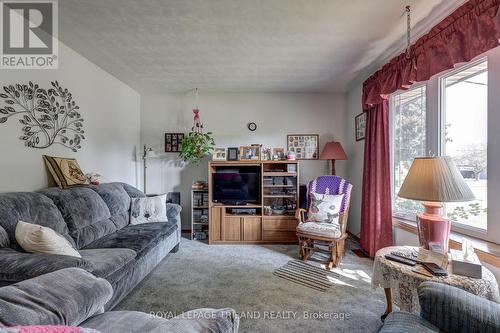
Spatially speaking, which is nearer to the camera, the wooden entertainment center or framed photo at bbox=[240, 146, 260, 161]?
the wooden entertainment center

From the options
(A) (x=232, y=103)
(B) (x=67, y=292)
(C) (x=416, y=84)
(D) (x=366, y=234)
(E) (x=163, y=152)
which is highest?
(A) (x=232, y=103)

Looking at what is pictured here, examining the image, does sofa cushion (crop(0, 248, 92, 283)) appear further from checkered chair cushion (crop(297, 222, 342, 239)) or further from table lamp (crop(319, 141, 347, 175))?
table lamp (crop(319, 141, 347, 175))

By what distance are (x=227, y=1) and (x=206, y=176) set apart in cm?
293

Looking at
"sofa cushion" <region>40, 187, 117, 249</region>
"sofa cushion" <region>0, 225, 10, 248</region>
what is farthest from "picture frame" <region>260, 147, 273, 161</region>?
"sofa cushion" <region>0, 225, 10, 248</region>

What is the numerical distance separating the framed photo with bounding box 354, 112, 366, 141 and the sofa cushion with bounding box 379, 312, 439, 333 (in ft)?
9.29

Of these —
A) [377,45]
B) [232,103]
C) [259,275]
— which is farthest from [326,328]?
[232,103]

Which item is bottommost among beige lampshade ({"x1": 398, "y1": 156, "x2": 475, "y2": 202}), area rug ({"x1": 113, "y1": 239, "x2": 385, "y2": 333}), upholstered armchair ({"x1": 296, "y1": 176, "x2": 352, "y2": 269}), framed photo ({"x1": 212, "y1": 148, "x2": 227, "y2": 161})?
area rug ({"x1": 113, "y1": 239, "x2": 385, "y2": 333})

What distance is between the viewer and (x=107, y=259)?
1888 millimetres

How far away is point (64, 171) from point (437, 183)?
3336mm

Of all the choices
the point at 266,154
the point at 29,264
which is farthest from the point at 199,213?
the point at 29,264

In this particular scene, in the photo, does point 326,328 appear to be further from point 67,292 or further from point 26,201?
point 26,201

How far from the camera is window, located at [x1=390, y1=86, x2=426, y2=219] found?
2.54m

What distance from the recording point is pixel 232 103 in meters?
4.33

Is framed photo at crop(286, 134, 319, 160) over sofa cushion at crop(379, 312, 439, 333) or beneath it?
over
